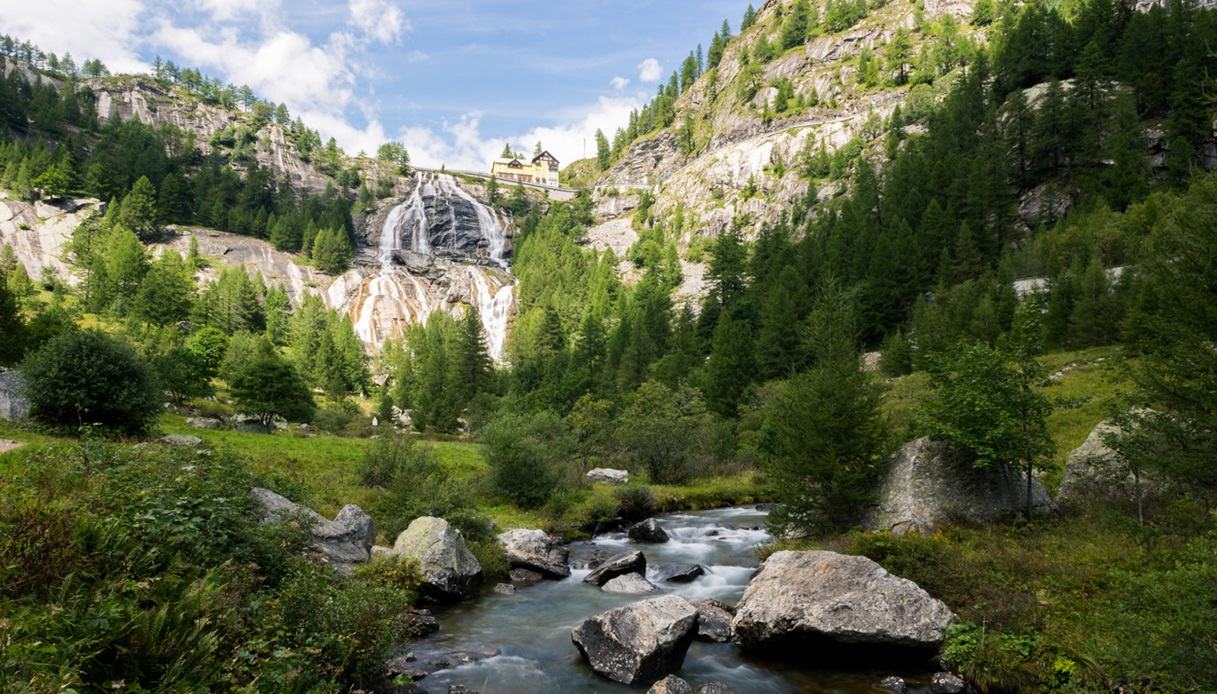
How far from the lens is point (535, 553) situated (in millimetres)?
22297

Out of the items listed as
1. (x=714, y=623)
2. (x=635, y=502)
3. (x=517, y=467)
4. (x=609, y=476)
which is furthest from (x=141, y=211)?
(x=714, y=623)

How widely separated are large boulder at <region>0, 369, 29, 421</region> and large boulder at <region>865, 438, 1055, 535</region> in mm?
30535

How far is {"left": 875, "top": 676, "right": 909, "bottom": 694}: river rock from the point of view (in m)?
12.0

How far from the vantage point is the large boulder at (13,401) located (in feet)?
69.2

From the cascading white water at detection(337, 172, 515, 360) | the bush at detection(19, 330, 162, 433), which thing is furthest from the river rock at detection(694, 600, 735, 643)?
the cascading white water at detection(337, 172, 515, 360)

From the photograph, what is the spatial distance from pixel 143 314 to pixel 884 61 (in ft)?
558

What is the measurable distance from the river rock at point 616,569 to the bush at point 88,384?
724 inches

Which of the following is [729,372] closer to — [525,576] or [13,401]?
[525,576]

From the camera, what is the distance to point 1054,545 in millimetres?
15977

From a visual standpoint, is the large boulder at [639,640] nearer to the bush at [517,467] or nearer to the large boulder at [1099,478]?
the large boulder at [1099,478]

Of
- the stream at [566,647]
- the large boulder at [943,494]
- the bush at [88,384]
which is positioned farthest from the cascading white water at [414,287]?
the large boulder at [943,494]

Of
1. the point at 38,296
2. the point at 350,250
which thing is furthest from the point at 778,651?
the point at 350,250

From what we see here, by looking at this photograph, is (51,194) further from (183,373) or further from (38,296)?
(183,373)

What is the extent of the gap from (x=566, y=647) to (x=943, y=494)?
1325 cm
